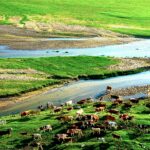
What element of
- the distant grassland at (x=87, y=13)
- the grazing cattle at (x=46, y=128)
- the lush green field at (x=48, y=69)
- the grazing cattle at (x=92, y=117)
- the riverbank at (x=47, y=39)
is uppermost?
the distant grassland at (x=87, y=13)

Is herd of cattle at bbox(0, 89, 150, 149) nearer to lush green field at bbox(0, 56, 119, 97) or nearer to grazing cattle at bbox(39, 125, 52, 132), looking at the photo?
grazing cattle at bbox(39, 125, 52, 132)

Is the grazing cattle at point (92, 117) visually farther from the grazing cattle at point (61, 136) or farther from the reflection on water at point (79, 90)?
the reflection on water at point (79, 90)

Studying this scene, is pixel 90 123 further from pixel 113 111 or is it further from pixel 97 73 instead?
pixel 97 73

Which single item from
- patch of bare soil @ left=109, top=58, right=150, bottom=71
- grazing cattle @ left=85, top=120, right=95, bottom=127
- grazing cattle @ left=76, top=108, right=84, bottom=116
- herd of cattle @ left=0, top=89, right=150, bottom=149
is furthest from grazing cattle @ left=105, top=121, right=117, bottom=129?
patch of bare soil @ left=109, top=58, right=150, bottom=71

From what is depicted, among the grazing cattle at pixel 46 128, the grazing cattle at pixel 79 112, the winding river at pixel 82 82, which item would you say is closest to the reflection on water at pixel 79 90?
the winding river at pixel 82 82

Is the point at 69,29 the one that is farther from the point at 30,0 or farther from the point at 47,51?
the point at 30,0

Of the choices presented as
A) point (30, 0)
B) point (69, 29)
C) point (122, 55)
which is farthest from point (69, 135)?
point (30, 0)

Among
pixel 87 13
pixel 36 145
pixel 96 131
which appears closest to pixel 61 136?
pixel 36 145
